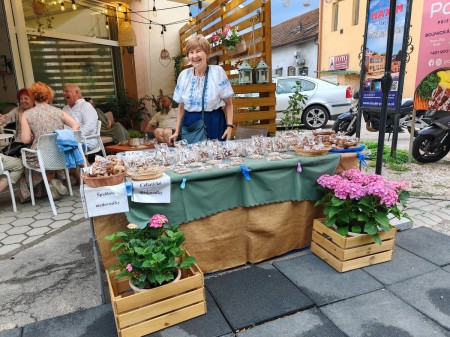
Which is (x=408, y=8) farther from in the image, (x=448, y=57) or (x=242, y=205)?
(x=242, y=205)

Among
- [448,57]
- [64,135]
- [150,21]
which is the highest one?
[150,21]

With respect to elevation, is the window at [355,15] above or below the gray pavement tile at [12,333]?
above

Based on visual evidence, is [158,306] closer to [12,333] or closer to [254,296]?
[254,296]

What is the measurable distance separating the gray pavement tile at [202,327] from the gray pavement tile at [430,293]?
1.17 metres

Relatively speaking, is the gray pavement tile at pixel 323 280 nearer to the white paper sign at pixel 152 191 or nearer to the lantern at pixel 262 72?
the white paper sign at pixel 152 191

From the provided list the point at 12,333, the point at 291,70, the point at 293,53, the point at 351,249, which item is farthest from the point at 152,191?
the point at 293,53

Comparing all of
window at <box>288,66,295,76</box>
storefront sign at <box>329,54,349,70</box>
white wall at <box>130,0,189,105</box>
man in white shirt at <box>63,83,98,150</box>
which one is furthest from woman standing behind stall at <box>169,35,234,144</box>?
window at <box>288,66,295,76</box>

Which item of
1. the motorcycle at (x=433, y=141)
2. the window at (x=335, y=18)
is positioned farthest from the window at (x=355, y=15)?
the motorcycle at (x=433, y=141)

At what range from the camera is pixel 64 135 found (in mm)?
3641

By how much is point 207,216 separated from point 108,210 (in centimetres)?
67

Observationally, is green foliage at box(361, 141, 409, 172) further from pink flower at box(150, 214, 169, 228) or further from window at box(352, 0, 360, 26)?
window at box(352, 0, 360, 26)

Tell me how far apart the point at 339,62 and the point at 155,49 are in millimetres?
11266

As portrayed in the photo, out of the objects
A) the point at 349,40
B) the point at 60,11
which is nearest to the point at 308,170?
the point at 60,11

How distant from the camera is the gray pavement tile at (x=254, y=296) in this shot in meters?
2.03
